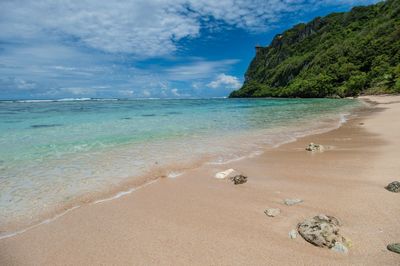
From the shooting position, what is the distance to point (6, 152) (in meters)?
9.23

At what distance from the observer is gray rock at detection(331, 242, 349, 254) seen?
2748 millimetres

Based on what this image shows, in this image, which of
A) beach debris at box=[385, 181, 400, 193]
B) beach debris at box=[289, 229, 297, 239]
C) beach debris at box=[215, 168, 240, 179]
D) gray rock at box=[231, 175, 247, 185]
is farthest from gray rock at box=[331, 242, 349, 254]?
beach debris at box=[215, 168, 240, 179]

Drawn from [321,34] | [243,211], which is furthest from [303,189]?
[321,34]

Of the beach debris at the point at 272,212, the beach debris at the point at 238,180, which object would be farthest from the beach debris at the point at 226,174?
A: the beach debris at the point at 272,212

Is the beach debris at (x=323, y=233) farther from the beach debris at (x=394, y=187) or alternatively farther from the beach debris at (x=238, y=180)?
the beach debris at (x=238, y=180)

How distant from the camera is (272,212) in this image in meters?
3.75

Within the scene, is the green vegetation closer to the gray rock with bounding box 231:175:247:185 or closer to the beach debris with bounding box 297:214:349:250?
the gray rock with bounding box 231:175:247:185

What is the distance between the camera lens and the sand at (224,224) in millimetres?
2850

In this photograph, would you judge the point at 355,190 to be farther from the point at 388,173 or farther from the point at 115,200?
the point at 115,200

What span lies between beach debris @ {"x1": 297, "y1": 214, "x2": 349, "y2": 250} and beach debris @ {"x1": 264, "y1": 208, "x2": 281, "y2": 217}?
1.65 feet

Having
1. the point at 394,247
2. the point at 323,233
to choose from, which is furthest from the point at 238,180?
the point at 394,247

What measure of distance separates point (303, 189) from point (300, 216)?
125 centimetres

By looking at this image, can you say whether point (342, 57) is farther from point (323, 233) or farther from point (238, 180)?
point (323, 233)

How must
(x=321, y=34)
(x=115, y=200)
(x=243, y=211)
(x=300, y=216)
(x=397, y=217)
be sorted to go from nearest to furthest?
1. (x=397, y=217)
2. (x=300, y=216)
3. (x=243, y=211)
4. (x=115, y=200)
5. (x=321, y=34)
